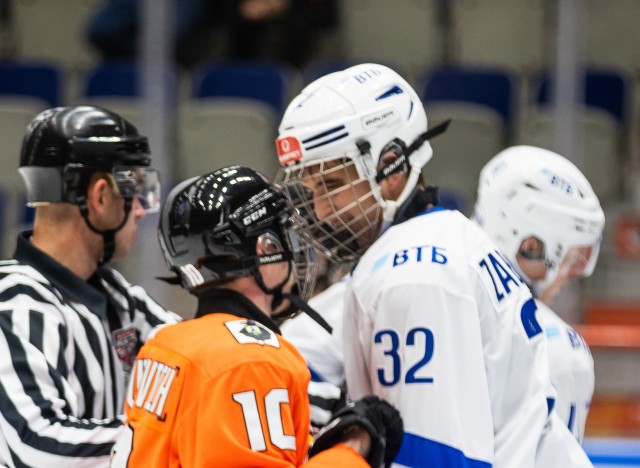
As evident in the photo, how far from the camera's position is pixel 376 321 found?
208cm

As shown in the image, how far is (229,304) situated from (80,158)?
0.58 metres

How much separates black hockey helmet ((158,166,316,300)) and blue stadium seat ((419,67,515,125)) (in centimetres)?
405

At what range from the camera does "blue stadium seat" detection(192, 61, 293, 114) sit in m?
6.25

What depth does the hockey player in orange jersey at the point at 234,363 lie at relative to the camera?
193 centimetres

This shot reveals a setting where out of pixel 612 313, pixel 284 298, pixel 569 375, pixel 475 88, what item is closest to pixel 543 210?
pixel 569 375

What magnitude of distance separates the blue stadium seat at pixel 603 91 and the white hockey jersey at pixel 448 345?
399 centimetres

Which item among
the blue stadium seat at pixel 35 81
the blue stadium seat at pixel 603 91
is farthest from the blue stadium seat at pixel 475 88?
the blue stadium seat at pixel 35 81

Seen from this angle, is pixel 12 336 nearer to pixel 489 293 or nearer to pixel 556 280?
pixel 489 293

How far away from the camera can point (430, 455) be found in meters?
2.01

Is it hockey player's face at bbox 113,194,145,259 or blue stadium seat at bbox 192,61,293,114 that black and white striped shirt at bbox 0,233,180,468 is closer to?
hockey player's face at bbox 113,194,145,259

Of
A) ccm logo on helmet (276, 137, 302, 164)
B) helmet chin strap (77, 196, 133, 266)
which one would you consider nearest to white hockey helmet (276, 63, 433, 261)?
ccm logo on helmet (276, 137, 302, 164)

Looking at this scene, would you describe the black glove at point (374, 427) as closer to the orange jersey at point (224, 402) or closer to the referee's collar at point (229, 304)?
the orange jersey at point (224, 402)

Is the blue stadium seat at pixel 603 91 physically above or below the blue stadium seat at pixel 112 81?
below

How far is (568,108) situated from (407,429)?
3.14 metres
